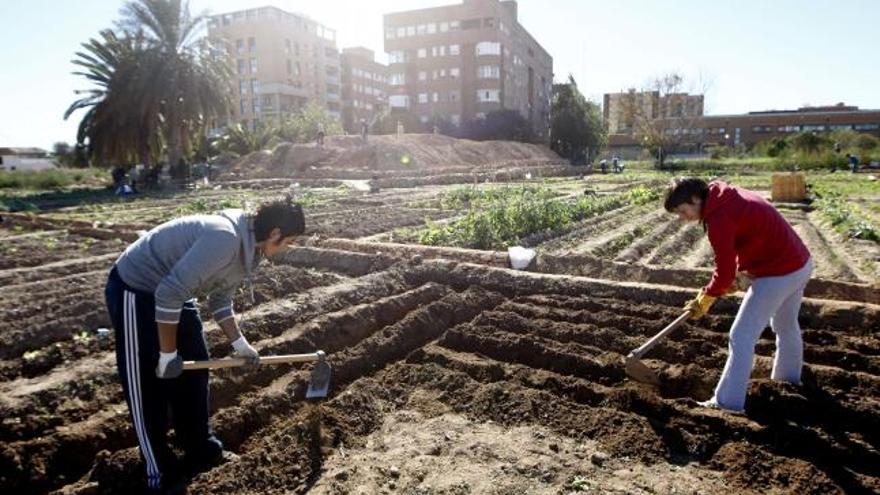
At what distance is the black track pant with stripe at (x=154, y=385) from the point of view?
8.74 ft

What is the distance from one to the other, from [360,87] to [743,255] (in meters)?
69.4

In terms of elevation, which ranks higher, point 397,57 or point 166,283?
point 397,57

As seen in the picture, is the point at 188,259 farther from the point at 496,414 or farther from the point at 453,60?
the point at 453,60

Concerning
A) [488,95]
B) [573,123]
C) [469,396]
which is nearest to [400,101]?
[488,95]

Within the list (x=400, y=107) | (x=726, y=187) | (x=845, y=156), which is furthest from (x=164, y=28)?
(x=845, y=156)

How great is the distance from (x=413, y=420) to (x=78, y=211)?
15396 mm

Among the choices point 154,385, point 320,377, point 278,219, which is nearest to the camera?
point 278,219

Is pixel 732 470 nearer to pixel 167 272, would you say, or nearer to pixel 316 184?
pixel 167 272

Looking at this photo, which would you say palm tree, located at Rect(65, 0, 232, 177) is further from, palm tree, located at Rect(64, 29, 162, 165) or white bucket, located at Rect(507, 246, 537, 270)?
white bucket, located at Rect(507, 246, 537, 270)

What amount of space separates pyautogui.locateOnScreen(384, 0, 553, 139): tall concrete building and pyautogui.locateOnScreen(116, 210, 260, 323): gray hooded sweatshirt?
47.5 m

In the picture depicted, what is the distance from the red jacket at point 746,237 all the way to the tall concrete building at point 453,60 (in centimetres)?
4694

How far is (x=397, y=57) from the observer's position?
170 feet

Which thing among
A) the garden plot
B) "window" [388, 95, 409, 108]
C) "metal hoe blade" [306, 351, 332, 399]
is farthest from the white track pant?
"window" [388, 95, 409, 108]

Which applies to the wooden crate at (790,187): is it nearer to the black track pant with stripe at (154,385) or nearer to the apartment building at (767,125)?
the black track pant with stripe at (154,385)
